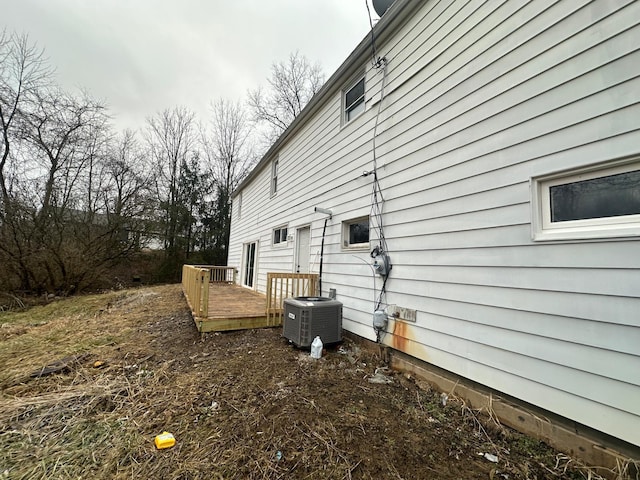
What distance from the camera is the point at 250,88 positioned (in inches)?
696

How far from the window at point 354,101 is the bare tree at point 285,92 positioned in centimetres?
1260

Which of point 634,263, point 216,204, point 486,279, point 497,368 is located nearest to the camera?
point 634,263

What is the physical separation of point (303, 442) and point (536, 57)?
12.1 feet

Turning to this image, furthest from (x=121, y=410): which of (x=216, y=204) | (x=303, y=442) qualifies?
(x=216, y=204)

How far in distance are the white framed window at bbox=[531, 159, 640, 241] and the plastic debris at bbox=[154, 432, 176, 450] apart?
331cm

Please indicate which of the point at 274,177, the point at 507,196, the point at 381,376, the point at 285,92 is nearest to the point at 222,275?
the point at 274,177

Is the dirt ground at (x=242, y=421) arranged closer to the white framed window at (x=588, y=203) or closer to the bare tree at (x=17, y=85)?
the white framed window at (x=588, y=203)

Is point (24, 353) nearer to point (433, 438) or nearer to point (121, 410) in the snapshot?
point (121, 410)

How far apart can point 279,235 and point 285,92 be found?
42.5ft

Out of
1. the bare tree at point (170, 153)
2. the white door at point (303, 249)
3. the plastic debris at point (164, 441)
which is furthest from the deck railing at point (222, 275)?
the plastic debris at point (164, 441)

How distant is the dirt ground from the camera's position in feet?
6.06

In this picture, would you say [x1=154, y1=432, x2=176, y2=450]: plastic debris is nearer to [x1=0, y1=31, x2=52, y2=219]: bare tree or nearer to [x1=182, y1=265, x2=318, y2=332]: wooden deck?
[x1=182, y1=265, x2=318, y2=332]: wooden deck

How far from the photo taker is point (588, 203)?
6.48 ft

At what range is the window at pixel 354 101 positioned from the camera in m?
4.84
